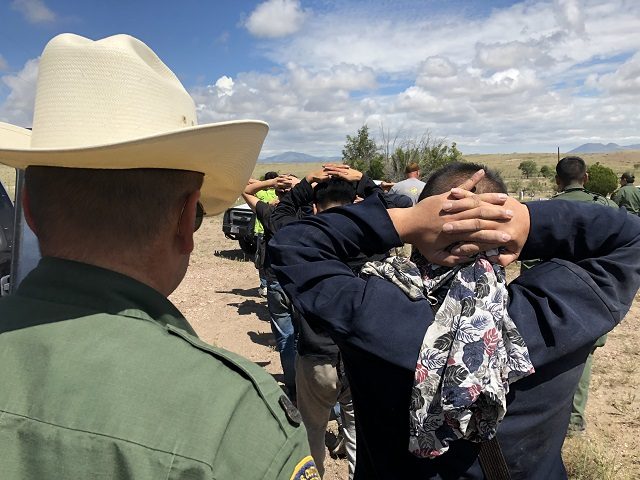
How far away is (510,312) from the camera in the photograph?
1.44 m

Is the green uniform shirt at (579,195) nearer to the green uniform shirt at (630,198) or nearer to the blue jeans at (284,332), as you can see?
the blue jeans at (284,332)

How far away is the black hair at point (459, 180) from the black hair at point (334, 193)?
1965 millimetres

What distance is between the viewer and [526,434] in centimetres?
148

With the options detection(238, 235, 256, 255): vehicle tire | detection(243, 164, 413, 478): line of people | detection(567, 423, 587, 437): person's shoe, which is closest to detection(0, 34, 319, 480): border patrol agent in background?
detection(243, 164, 413, 478): line of people

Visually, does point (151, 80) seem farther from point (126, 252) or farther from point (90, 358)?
point (90, 358)

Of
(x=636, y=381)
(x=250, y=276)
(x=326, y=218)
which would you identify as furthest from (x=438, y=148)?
(x=326, y=218)

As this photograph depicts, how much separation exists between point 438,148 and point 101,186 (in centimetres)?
2552

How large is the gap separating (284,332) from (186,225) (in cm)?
397

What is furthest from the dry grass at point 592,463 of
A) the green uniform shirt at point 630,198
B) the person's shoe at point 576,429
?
the green uniform shirt at point 630,198

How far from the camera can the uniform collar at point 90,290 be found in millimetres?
1037

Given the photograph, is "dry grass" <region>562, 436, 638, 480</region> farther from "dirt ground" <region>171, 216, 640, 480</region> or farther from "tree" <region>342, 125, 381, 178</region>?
"tree" <region>342, 125, 381, 178</region>

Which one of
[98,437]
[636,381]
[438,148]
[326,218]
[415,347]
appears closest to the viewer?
[98,437]

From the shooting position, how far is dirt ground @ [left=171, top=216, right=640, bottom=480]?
4.16 m

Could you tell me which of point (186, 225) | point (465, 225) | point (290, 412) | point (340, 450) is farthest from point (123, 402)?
point (340, 450)
